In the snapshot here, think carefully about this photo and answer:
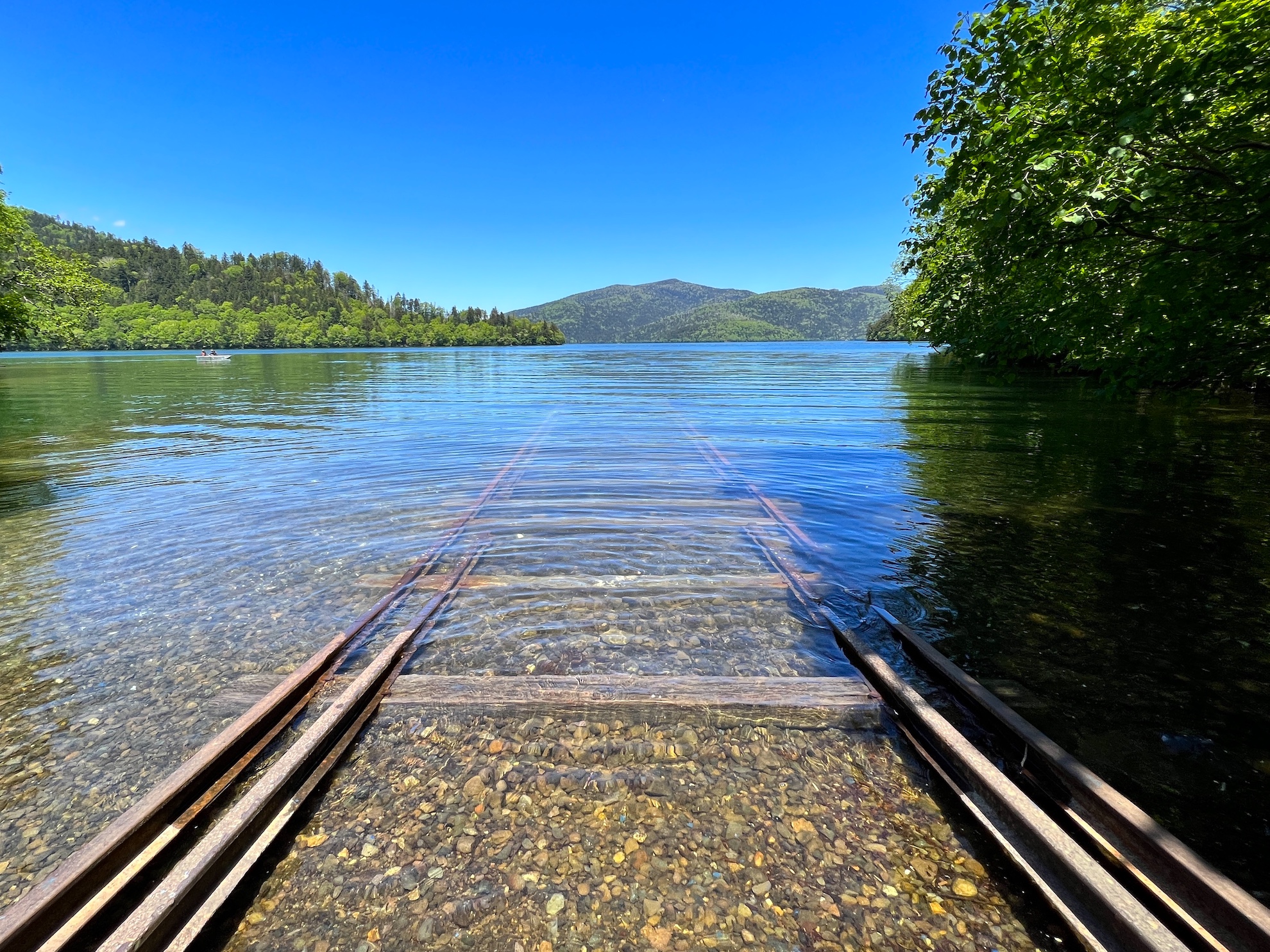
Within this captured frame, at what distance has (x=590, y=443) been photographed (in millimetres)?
21281

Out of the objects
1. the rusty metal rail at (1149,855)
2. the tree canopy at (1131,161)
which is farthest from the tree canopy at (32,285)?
the rusty metal rail at (1149,855)

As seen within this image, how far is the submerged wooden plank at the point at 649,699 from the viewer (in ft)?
17.5

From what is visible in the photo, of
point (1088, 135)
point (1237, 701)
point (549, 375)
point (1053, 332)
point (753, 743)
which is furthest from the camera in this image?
point (549, 375)

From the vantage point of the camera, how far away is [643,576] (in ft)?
28.8

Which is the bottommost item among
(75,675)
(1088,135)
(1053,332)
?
(75,675)

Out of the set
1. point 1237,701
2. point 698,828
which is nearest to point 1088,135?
point 1237,701

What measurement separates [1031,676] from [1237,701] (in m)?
1.80

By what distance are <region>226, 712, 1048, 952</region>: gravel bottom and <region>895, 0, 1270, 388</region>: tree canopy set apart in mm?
6833

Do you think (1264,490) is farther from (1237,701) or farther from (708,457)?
(708,457)

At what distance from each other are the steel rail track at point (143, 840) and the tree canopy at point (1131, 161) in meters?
9.77

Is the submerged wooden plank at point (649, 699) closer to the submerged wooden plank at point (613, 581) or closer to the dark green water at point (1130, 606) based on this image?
the dark green water at point (1130, 606)

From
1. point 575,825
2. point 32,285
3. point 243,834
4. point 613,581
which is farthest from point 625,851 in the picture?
point 32,285

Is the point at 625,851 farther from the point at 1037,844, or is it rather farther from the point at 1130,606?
the point at 1130,606

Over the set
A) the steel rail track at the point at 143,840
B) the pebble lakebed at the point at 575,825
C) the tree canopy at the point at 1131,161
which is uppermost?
the tree canopy at the point at 1131,161
